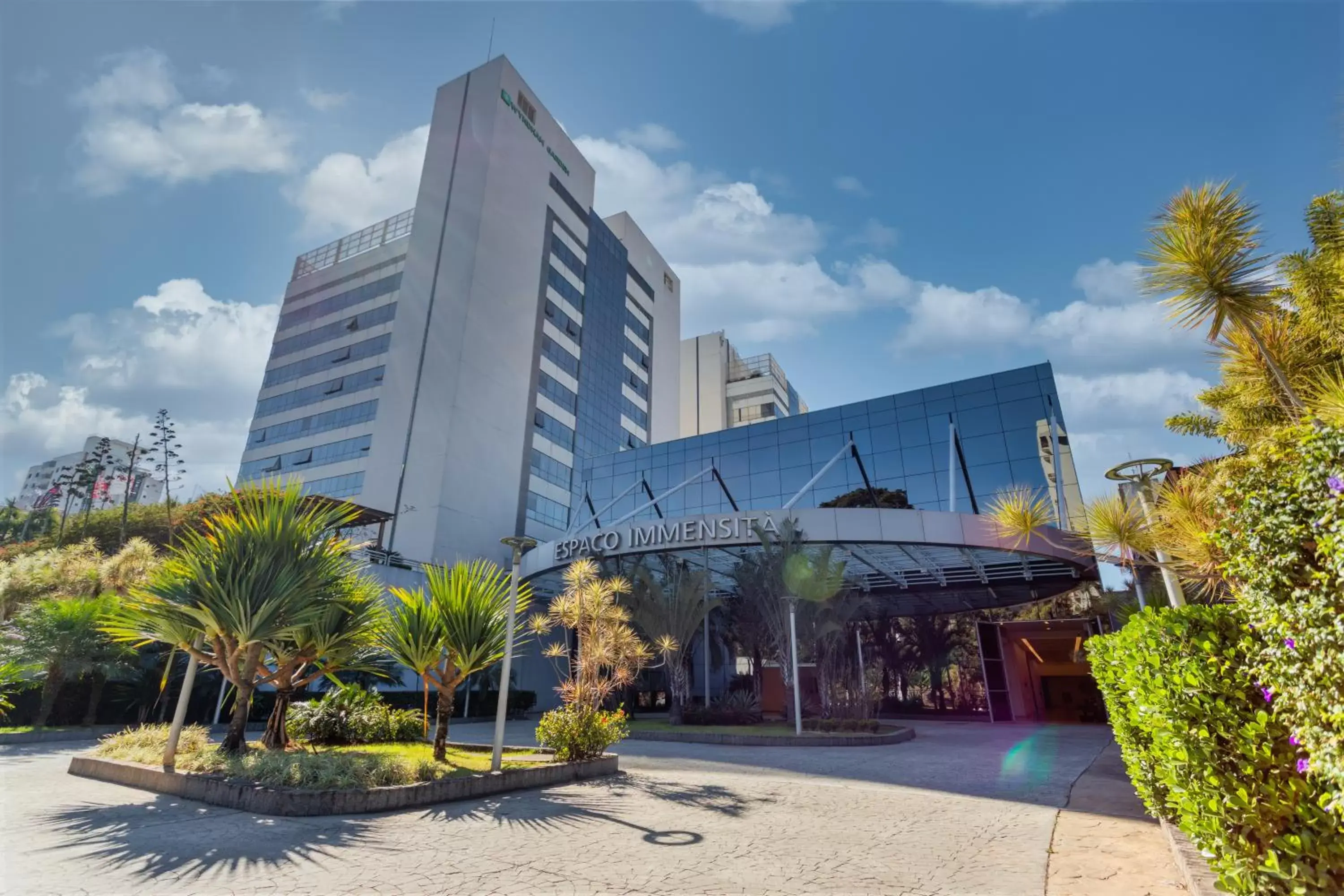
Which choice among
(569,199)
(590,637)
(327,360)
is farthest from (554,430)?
(590,637)

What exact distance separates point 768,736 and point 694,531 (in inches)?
293

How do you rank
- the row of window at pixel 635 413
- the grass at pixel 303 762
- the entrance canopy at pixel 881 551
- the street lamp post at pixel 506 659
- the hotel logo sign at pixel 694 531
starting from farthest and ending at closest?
the row of window at pixel 635 413, the hotel logo sign at pixel 694 531, the entrance canopy at pixel 881 551, the street lamp post at pixel 506 659, the grass at pixel 303 762

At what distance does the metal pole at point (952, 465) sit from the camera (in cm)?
2633

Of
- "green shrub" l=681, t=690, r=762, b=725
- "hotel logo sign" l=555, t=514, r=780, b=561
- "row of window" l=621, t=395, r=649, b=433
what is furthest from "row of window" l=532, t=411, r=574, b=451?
"green shrub" l=681, t=690, r=762, b=725

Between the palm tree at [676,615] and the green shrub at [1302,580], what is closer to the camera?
the green shrub at [1302,580]

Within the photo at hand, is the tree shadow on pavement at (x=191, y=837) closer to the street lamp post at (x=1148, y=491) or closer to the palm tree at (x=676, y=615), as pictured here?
the street lamp post at (x=1148, y=491)

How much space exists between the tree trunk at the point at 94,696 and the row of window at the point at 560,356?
1327 inches

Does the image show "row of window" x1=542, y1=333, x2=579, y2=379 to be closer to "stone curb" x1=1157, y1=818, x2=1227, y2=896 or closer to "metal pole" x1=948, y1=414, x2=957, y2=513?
"metal pole" x1=948, y1=414, x2=957, y2=513

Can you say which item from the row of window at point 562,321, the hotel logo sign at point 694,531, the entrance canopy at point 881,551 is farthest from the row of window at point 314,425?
the hotel logo sign at point 694,531

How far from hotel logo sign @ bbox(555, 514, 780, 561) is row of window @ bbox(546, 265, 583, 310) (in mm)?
32232

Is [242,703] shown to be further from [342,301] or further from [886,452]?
[342,301]

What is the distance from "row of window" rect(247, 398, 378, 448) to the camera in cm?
4381

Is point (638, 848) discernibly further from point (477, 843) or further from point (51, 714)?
point (51, 714)

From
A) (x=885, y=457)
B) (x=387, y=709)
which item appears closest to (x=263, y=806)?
(x=387, y=709)
